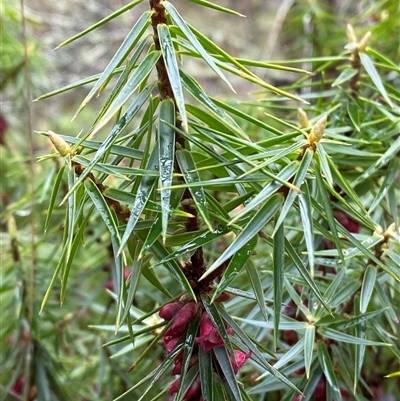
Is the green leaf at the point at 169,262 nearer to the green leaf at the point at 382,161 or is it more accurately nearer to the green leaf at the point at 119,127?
the green leaf at the point at 119,127

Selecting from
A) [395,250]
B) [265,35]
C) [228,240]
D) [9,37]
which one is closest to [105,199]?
[395,250]

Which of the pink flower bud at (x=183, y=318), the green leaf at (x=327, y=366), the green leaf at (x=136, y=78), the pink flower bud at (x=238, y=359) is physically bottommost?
the green leaf at (x=327, y=366)

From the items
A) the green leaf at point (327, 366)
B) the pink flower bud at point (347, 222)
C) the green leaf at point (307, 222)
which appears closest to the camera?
the green leaf at point (307, 222)

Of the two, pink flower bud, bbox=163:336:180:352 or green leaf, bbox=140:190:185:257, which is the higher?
green leaf, bbox=140:190:185:257

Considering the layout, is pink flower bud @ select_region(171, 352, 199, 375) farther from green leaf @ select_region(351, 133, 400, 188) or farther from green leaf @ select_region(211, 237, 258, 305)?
green leaf @ select_region(351, 133, 400, 188)

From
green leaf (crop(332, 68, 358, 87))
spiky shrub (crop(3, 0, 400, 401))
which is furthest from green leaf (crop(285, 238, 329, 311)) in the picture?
green leaf (crop(332, 68, 358, 87))

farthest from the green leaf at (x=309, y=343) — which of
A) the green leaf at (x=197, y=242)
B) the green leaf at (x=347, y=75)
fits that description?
the green leaf at (x=347, y=75)

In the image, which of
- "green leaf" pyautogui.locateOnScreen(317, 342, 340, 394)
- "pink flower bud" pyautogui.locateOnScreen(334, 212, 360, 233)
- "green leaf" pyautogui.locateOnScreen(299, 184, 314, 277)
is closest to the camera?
"green leaf" pyautogui.locateOnScreen(299, 184, 314, 277)
